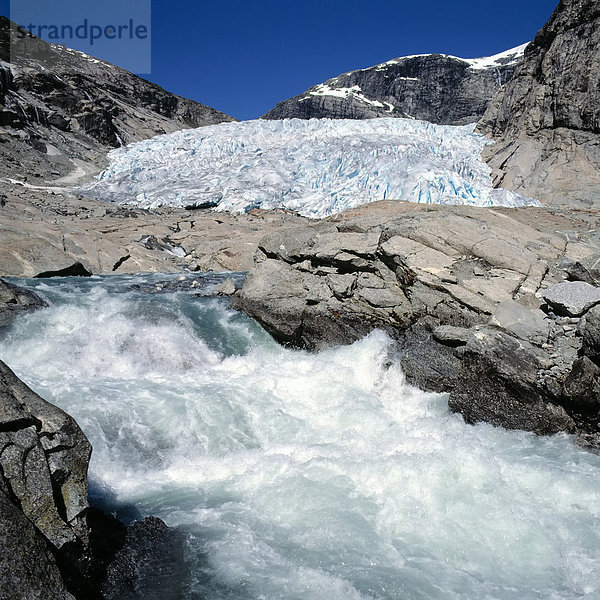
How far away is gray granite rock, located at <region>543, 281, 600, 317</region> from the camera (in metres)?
5.87

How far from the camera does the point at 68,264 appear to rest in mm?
10477

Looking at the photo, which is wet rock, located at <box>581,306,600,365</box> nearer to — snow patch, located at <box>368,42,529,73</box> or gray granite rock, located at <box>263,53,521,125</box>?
gray granite rock, located at <box>263,53,521,125</box>

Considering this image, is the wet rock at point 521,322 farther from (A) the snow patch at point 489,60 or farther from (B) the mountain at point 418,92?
(A) the snow patch at point 489,60

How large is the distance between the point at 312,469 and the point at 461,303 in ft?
10.7

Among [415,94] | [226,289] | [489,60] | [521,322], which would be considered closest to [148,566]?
[521,322]

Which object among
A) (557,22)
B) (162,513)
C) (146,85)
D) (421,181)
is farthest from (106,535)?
(146,85)

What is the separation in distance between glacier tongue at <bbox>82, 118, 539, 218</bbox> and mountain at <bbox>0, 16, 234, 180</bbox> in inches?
170

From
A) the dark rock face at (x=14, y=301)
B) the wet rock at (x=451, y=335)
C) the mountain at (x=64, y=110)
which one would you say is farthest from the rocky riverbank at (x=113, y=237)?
the mountain at (x=64, y=110)

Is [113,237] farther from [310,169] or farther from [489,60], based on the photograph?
[489,60]

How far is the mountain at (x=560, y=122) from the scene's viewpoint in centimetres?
2031

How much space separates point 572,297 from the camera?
6.02m

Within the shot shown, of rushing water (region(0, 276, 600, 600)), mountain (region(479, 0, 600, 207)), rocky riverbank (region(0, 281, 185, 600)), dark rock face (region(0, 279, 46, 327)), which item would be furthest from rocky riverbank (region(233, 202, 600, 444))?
mountain (region(479, 0, 600, 207))

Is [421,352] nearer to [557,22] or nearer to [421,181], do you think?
[421,181]

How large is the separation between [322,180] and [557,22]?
14118mm
